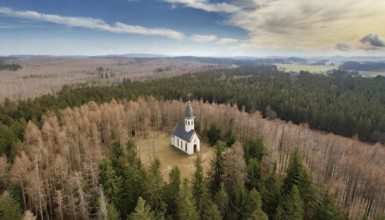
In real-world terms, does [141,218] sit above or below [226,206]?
above

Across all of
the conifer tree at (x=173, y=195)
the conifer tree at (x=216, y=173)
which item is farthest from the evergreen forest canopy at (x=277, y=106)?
the conifer tree at (x=216, y=173)

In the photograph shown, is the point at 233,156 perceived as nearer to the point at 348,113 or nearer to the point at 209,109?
the point at 209,109

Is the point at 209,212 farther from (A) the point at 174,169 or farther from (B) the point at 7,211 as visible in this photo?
(B) the point at 7,211

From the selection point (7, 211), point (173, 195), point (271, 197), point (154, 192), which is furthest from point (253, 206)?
point (7, 211)

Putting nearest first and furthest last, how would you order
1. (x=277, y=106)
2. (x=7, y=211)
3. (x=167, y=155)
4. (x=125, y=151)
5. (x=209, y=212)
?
(x=7, y=211) < (x=209, y=212) < (x=125, y=151) < (x=167, y=155) < (x=277, y=106)

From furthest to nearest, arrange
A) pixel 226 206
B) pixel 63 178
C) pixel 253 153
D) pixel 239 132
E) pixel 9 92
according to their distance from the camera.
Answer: pixel 9 92, pixel 239 132, pixel 253 153, pixel 63 178, pixel 226 206


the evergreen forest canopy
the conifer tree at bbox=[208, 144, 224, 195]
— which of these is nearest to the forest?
the conifer tree at bbox=[208, 144, 224, 195]

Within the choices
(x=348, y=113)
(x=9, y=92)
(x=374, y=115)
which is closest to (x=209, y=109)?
(x=348, y=113)
